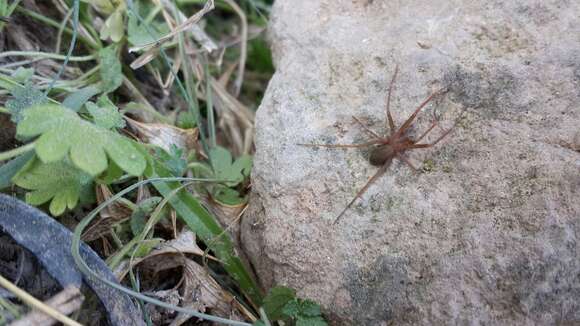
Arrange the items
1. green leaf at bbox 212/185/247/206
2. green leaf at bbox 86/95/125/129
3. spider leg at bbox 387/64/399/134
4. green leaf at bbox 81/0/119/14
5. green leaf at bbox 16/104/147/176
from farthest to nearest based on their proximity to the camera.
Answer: green leaf at bbox 81/0/119/14
green leaf at bbox 212/185/247/206
spider leg at bbox 387/64/399/134
green leaf at bbox 86/95/125/129
green leaf at bbox 16/104/147/176

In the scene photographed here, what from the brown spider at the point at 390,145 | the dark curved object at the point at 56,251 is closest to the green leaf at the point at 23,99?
the dark curved object at the point at 56,251

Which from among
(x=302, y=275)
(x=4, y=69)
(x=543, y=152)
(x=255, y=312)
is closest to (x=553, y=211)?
(x=543, y=152)

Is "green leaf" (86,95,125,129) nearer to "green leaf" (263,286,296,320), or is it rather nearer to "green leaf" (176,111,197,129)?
"green leaf" (176,111,197,129)

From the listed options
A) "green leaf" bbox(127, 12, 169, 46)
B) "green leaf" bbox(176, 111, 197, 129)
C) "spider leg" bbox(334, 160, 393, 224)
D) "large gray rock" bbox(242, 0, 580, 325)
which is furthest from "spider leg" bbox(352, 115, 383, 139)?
"green leaf" bbox(127, 12, 169, 46)

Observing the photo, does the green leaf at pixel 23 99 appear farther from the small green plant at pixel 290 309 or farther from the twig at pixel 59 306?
the small green plant at pixel 290 309

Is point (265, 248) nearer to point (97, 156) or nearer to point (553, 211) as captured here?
point (97, 156)

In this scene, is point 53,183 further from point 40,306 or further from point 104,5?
point 104,5
